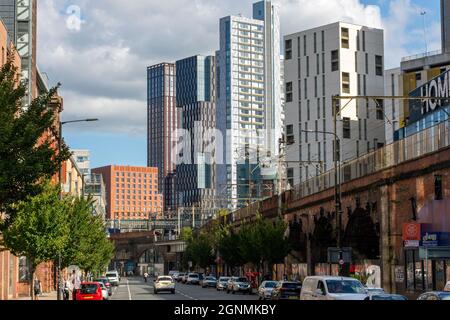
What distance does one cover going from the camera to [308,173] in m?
153

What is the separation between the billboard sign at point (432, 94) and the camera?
7125 cm

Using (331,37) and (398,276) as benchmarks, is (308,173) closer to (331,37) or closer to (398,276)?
(331,37)

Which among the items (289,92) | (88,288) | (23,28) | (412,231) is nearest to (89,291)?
(88,288)

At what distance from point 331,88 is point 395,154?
318 ft

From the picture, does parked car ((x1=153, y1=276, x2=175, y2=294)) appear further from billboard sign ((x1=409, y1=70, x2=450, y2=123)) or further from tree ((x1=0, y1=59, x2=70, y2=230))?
tree ((x1=0, y1=59, x2=70, y2=230))

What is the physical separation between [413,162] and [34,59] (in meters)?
38.9

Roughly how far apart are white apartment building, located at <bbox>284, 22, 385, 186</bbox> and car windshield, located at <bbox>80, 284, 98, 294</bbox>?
95020mm

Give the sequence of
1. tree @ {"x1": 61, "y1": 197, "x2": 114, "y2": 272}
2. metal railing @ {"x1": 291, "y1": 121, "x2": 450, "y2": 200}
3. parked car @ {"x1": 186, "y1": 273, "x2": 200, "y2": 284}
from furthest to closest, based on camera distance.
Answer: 1. parked car @ {"x1": 186, "y1": 273, "x2": 200, "y2": 284}
2. tree @ {"x1": 61, "y1": 197, "x2": 114, "y2": 272}
3. metal railing @ {"x1": 291, "y1": 121, "x2": 450, "y2": 200}

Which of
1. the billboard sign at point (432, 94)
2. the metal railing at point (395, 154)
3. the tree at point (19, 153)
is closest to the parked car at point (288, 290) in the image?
the metal railing at point (395, 154)

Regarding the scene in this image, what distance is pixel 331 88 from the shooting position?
5955 inches

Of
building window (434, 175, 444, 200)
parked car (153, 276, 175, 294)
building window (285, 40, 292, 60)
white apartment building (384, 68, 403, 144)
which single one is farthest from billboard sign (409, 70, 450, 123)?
building window (285, 40, 292, 60)

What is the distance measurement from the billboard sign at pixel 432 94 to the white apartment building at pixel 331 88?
5354 cm

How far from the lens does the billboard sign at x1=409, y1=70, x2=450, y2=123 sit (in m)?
71.2
